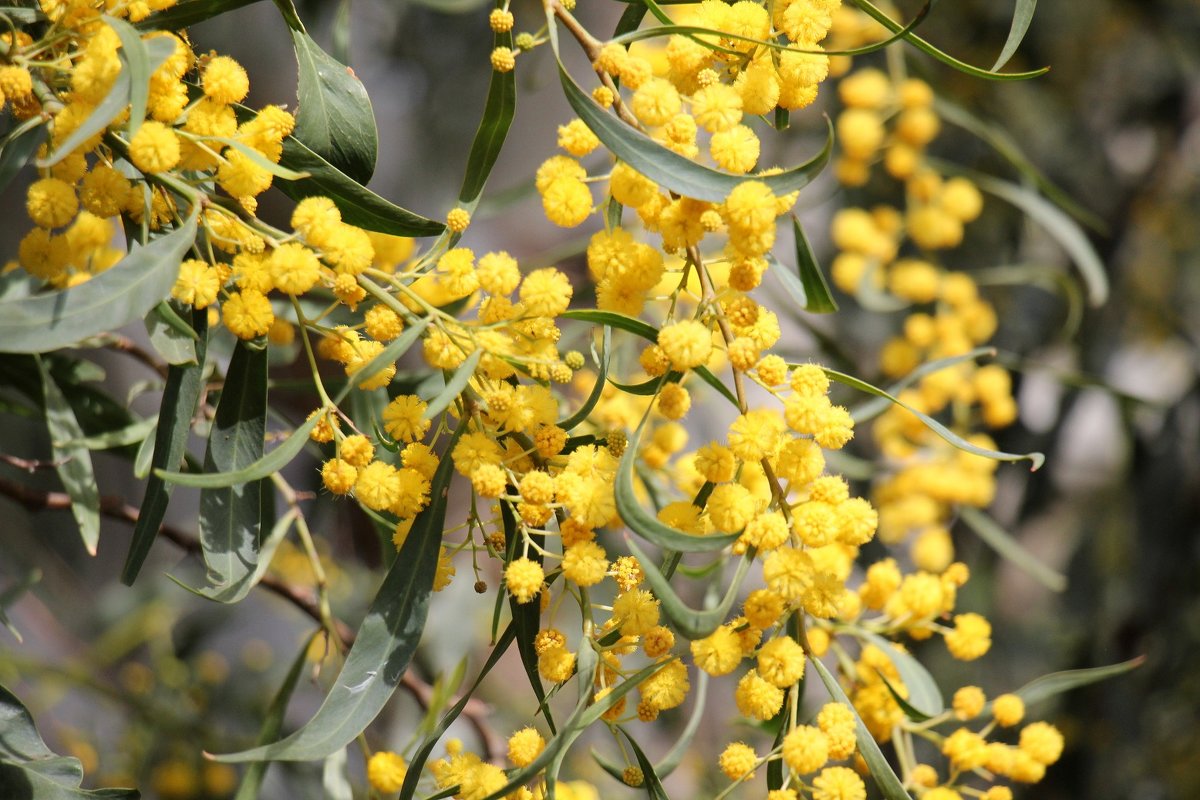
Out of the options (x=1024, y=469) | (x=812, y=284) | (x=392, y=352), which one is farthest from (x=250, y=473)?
(x=1024, y=469)

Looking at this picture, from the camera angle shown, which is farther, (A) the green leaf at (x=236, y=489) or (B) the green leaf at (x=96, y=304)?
(A) the green leaf at (x=236, y=489)

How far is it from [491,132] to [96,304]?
242mm

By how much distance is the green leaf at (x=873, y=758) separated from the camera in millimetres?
561

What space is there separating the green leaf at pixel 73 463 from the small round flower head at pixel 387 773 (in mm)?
231

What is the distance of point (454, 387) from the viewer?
19.3 inches

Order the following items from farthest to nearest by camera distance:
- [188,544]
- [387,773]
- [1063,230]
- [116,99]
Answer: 1. [1063,230]
2. [188,544]
3. [387,773]
4. [116,99]

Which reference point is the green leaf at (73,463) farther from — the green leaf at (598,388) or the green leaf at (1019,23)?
the green leaf at (1019,23)

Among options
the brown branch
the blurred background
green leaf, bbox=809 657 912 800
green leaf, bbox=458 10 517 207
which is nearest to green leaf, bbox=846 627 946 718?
green leaf, bbox=809 657 912 800

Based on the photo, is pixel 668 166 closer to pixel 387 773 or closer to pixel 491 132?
pixel 491 132

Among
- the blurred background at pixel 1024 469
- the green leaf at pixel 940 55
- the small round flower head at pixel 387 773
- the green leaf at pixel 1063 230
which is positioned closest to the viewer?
the green leaf at pixel 940 55

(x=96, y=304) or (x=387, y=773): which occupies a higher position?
(x=96, y=304)

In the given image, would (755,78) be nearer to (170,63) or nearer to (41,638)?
(170,63)

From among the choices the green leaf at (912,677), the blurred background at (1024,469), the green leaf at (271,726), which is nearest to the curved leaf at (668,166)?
the green leaf at (912,677)

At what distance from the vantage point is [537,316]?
55 cm
